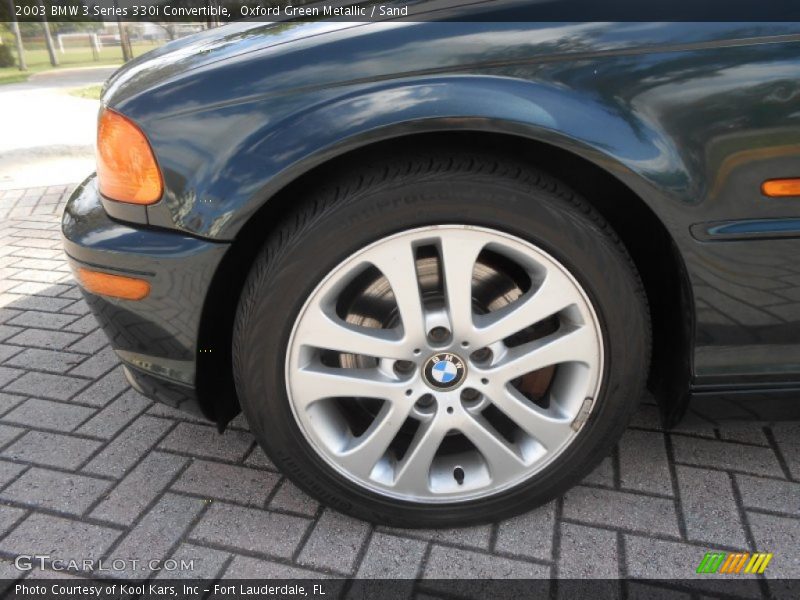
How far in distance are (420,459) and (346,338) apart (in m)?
0.38

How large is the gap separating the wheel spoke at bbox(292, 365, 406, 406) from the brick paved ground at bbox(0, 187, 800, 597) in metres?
0.40

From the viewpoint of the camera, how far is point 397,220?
5.01ft

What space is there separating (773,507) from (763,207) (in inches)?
34.4

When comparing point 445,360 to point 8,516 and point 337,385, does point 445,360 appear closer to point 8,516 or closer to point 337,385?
point 337,385

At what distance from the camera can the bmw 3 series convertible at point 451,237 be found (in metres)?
1.46

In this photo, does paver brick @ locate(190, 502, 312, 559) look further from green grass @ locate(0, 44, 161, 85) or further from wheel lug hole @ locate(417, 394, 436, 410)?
green grass @ locate(0, 44, 161, 85)

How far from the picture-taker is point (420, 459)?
172cm

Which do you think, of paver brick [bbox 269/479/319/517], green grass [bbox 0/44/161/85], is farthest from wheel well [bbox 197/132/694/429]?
green grass [bbox 0/44/161/85]

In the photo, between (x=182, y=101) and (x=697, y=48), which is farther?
(x=182, y=101)

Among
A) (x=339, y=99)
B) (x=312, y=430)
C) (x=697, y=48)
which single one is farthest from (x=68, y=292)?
(x=697, y=48)

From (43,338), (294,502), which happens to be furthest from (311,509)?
(43,338)

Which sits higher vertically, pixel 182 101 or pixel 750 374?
pixel 182 101

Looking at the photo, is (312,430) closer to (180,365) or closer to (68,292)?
(180,365)

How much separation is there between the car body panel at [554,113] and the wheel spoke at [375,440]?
59cm
